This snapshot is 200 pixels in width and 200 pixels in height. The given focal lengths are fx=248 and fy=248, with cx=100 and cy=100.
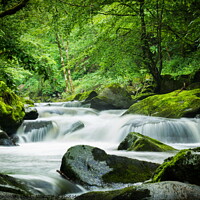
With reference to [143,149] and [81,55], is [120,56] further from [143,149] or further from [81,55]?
[143,149]

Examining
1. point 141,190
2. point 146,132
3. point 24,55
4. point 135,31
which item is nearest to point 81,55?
point 135,31

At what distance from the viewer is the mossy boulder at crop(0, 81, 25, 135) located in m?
9.17

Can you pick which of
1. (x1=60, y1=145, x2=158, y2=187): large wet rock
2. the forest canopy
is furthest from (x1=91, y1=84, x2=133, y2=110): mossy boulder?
(x1=60, y1=145, x2=158, y2=187): large wet rock

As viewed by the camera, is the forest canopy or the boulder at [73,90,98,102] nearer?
the forest canopy

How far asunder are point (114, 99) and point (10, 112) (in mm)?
7098

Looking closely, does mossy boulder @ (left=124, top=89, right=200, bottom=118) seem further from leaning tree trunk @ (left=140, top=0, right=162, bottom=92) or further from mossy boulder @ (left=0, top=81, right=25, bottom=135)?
mossy boulder @ (left=0, top=81, right=25, bottom=135)

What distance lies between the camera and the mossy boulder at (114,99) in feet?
48.9

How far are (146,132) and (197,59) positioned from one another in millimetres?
3043

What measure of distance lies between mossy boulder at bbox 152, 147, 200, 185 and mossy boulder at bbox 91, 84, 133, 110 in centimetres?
1191

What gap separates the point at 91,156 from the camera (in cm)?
404

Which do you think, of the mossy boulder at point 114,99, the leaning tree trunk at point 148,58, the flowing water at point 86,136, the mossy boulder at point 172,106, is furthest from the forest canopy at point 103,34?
the mossy boulder at point 114,99

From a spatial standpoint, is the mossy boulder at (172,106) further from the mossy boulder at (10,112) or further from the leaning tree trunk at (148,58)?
the mossy boulder at (10,112)

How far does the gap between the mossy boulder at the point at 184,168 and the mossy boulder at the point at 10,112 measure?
7.45 meters

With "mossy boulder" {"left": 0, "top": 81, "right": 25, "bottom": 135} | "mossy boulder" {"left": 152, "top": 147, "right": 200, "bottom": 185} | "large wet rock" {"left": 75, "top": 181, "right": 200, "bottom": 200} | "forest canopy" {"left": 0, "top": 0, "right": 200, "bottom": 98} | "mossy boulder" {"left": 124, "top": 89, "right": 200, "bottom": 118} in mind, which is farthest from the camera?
"mossy boulder" {"left": 124, "top": 89, "right": 200, "bottom": 118}
